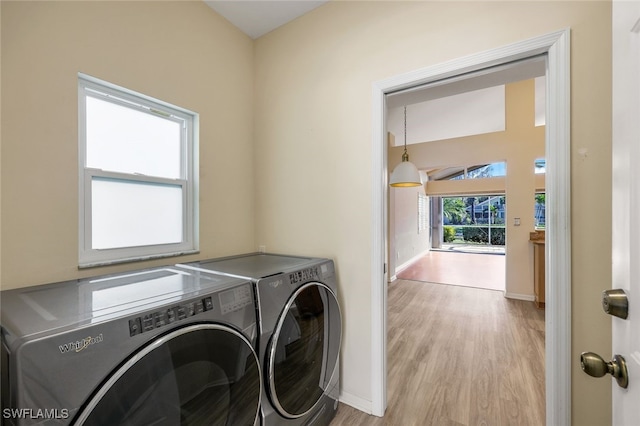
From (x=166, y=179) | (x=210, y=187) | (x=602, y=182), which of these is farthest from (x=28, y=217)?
(x=602, y=182)

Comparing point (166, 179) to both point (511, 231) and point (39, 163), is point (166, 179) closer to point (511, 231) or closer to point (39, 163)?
point (39, 163)

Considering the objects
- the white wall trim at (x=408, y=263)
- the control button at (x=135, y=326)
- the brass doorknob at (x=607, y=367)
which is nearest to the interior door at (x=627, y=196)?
the brass doorknob at (x=607, y=367)

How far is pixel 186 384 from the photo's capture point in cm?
86

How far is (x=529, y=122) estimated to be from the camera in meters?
3.88

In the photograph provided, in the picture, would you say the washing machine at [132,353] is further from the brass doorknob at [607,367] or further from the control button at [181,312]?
the brass doorknob at [607,367]

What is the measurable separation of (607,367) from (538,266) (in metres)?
3.82

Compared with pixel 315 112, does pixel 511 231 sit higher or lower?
lower

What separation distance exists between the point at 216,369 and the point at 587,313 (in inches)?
62.9

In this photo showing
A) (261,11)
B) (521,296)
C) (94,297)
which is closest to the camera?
(94,297)

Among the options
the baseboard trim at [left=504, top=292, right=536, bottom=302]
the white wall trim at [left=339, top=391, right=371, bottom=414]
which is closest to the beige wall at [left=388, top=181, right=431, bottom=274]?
the baseboard trim at [left=504, top=292, right=536, bottom=302]

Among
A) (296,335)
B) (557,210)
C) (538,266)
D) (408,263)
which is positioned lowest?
(408,263)

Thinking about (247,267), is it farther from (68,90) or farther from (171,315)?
(68,90)

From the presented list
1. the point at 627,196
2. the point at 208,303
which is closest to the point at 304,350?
the point at 208,303

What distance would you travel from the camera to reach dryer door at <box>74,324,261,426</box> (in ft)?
2.31
